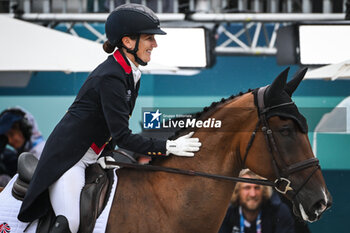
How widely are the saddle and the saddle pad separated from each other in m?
0.02

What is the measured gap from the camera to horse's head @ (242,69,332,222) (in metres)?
2.74

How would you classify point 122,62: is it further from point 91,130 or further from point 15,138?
point 15,138

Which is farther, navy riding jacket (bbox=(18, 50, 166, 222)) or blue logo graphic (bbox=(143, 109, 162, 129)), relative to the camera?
blue logo graphic (bbox=(143, 109, 162, 129))

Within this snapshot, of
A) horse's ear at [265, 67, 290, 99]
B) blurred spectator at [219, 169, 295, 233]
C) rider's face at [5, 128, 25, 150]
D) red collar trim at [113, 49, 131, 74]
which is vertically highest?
red collar trim at [113, 49, 131, 74]

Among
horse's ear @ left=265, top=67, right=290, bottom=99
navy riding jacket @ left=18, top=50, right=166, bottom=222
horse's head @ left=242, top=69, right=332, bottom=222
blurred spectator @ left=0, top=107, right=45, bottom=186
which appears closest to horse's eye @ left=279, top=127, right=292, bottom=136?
horse's head @ left=242, top=69, right=332, bottom=222

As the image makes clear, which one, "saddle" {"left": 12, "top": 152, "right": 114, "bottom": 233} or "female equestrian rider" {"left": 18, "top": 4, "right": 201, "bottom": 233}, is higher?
"female equestrian rider" {"left": 18, "top": 4, "right": 201, "bottom": 233}

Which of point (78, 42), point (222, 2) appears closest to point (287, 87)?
point (78, 42)

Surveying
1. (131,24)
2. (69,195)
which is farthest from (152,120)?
(69,195)

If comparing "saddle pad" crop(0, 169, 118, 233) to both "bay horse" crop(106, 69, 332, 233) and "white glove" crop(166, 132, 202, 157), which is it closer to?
"bay horse" crop(106, 69, 332, 233)

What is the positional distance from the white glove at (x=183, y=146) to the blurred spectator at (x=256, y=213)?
1821 millimetres

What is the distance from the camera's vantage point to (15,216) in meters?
2.91

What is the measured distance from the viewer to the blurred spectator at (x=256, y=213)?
15.3 feet

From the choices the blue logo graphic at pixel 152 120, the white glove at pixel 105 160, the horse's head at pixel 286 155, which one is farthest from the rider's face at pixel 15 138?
the horse's head at pixel 286 155

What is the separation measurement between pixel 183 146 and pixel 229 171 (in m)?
0.28
